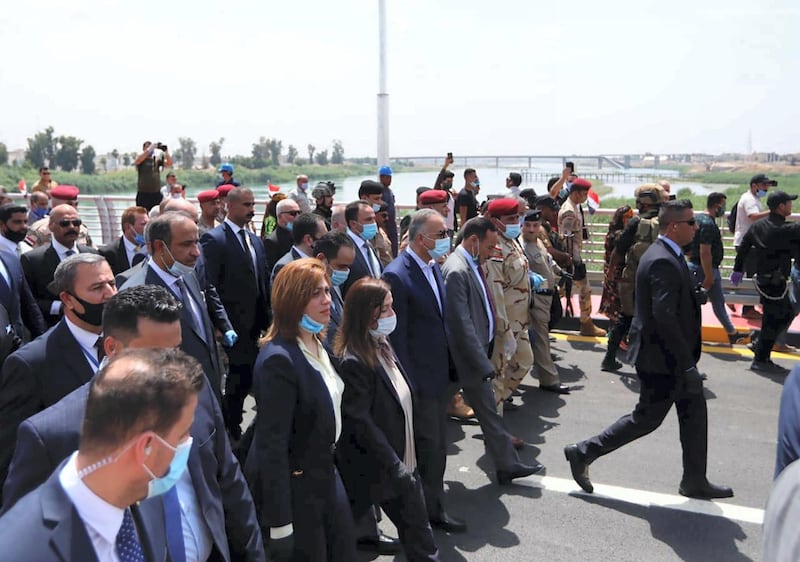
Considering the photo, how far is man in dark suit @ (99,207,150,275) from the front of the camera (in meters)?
7.15

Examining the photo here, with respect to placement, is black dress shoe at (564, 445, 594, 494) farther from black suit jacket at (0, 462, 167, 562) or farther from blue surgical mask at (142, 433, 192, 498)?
black suit jacket at (0, 462, 167, 562)

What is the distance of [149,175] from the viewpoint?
1219 centimetres

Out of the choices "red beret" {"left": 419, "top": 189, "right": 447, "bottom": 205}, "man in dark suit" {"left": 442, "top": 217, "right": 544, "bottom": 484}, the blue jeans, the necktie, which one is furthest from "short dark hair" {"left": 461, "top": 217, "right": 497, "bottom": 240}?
the blue jeans

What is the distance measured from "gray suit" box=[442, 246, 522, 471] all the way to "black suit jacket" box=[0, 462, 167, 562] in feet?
11.5

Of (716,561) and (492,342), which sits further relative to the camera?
(492,342)

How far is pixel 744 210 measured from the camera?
1063cm

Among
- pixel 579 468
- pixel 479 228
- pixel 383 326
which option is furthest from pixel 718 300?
pixel 383 326

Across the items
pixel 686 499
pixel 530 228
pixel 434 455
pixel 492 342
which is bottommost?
pixel 686 499

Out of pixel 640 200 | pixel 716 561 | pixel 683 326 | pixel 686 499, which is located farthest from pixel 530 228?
pixel 716 561

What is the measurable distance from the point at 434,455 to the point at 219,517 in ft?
7.21

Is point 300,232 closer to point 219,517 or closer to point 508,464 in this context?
point 508,464

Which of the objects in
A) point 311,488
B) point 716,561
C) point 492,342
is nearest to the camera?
point 311,488

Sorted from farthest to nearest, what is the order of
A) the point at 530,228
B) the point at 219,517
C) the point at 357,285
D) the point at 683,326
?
the point at 530,228
the point at 683,326
the point at 357,285
the point at 219,517

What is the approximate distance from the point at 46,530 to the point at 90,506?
0.10 meters
